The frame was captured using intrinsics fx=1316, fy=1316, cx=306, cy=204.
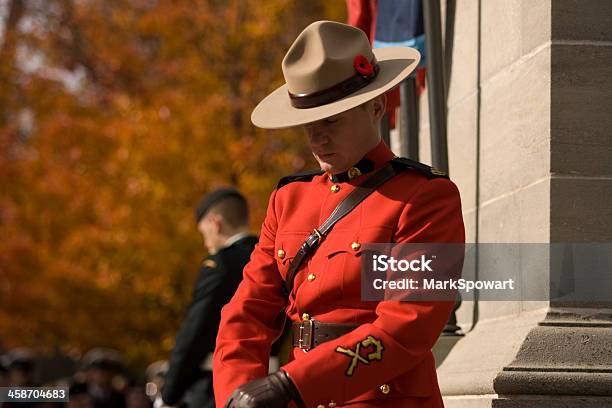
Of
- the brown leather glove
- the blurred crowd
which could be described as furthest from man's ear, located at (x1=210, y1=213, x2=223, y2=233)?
the blurred crowd

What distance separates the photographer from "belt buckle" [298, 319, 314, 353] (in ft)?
13.5

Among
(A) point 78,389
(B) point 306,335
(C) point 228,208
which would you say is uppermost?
(C) point 228,208

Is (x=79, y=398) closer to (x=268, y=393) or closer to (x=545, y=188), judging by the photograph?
(x=545, y=188)

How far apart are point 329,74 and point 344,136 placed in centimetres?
21

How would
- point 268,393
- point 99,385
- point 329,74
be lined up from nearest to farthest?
1. point 268,393
2. point 329,74
3. point 99,385

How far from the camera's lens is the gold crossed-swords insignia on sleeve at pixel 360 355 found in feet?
12.7

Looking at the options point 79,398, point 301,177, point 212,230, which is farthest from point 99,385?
point 301,177

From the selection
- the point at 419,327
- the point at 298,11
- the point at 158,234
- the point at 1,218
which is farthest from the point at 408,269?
the point at 1,218

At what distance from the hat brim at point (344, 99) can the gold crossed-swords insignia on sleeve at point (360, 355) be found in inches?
27.7

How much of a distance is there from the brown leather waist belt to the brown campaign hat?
0.63 meters

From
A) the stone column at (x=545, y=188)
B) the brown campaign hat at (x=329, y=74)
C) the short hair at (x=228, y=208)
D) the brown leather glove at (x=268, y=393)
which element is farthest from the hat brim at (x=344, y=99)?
the short hair at (x=228, y=208)

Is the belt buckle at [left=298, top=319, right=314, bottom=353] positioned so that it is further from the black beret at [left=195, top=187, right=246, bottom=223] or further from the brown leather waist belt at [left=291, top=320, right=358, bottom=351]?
the black beret at [left=195, top=187, right=246, bottom=223]

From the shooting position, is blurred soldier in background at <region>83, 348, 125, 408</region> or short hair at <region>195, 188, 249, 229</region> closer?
short hair at <region>195, 188, 249, 229</region>

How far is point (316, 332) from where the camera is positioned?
411 cm
